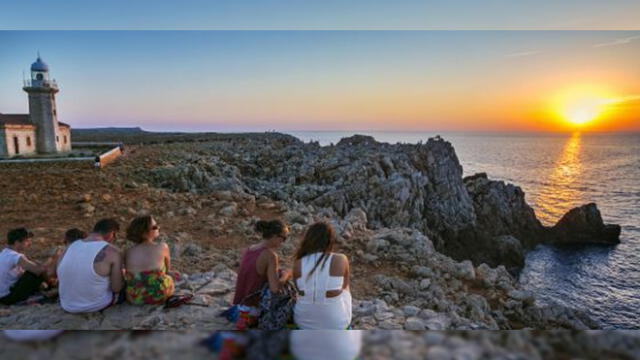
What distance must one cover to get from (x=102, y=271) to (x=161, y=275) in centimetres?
59

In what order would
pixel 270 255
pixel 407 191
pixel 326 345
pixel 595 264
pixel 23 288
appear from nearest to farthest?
pixel 326 345, pixel 270 255, pixel 23 288, pixel 407 191, pixel 595 264

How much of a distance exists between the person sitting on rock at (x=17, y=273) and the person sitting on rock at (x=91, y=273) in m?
0.92

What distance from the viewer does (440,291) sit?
6438 mm

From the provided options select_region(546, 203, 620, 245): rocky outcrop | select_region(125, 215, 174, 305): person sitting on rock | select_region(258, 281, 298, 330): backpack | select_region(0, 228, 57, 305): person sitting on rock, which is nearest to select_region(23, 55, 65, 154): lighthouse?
select_region(0, 228, 57, 305): person sitting on rock

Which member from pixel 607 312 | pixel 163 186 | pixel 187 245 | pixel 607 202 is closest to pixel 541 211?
pixel 607 202

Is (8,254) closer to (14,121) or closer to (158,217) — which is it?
(158,217)

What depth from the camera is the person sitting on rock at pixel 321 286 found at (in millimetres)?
3475

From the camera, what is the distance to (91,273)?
3.99m

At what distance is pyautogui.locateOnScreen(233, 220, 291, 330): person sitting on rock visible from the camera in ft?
12.8

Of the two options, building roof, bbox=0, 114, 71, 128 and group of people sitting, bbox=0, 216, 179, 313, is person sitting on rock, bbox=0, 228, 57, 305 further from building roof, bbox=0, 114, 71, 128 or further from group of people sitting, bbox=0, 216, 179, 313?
building roof, bbox=0, 114, 71, 128

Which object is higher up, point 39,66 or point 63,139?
point 39,66

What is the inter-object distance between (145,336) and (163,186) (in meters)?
13.6

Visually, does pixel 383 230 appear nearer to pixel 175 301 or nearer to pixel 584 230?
pixel 175 301

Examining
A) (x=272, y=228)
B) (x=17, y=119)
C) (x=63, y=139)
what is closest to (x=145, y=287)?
(x=272, y=228)
